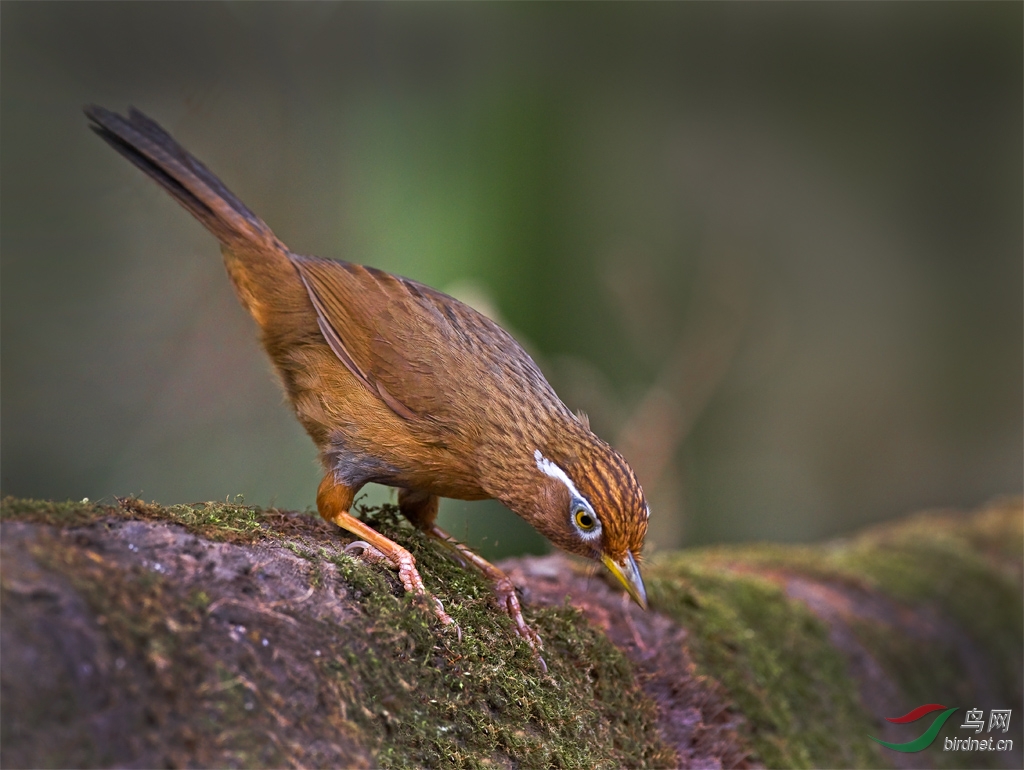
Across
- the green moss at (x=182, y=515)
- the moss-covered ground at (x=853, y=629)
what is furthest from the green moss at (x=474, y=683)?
the moss-covered ground at (x=853, y=629)

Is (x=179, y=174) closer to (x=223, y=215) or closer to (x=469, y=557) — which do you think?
(x=223, y=215)

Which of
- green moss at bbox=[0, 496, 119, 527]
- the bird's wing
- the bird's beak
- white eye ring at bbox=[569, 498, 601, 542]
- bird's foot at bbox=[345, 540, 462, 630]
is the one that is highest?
the bird's wing

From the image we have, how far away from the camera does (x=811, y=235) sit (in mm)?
12844

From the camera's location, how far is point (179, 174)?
408 centimetres

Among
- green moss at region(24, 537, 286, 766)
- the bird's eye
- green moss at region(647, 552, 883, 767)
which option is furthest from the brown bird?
green moss at region(647, 552, 883, 767)

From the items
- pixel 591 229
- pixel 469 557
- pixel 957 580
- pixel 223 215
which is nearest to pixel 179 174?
pixel 223 215

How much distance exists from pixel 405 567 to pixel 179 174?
2.46 meters

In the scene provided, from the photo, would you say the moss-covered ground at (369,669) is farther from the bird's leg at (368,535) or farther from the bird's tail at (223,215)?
the bird's tail at (223,215)

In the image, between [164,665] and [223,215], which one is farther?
[223,215]

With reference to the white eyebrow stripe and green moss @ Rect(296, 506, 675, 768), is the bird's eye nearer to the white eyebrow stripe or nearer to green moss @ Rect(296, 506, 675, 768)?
the white eyebrow stripe

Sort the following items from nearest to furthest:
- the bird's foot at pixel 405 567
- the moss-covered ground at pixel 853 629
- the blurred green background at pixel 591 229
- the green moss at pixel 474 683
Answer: the green moss at pixel 474 683
the bird's foot at pixel 405 567
the moss-covered ground at pixel 853 629
the blurred green background at pixel 591 229

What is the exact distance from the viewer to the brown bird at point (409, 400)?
3281mm

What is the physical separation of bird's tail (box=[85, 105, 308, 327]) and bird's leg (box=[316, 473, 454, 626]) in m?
1.00

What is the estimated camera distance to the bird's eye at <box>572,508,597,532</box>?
3252 millimetres
